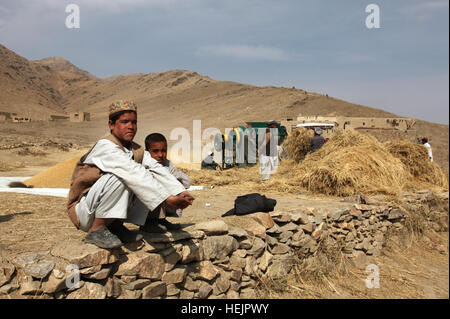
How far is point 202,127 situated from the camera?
30.3 meters

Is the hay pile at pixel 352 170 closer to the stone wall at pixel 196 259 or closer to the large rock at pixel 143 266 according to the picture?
the stone wall at pixel 196 259

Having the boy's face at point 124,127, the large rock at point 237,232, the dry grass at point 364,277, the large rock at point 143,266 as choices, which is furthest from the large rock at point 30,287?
the dry grass at point 364,277

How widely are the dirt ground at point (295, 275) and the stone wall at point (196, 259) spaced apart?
0.67ft

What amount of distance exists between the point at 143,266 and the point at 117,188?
66cm

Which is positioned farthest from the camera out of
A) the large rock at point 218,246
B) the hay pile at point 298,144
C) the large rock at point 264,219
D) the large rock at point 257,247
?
the hay pile at point 298,144

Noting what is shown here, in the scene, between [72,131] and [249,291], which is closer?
[249,291]

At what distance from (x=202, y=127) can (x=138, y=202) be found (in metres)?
28.2

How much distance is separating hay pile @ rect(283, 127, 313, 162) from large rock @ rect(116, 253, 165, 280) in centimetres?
613

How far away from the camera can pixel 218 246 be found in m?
2.98

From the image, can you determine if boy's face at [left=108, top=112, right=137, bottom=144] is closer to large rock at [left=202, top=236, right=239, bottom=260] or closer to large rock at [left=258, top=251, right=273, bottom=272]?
large rock at [left=202, top=236, right=239, bottom=260]

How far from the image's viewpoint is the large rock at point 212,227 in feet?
9.68

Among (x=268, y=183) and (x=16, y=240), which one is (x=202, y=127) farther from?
(x=16, y=240)

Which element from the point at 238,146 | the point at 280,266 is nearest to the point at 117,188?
the point at 280,266
